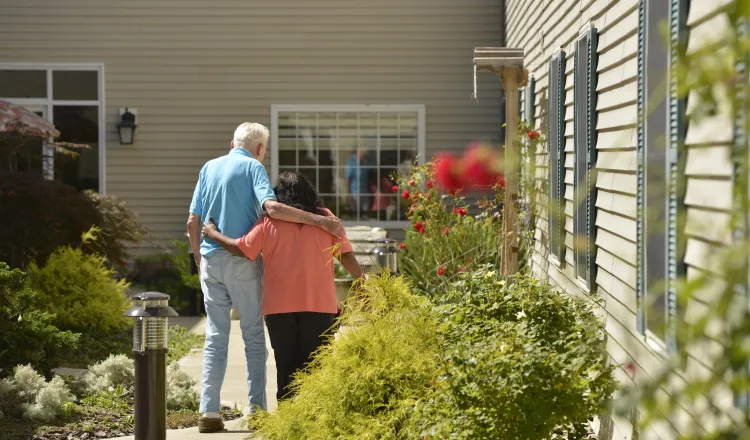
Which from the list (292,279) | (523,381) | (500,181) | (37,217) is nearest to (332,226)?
(292,279)

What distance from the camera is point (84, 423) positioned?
20.5ft

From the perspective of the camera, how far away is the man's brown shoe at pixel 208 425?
597 cm

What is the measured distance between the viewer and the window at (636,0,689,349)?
331 centimetres

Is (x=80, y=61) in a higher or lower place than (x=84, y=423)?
higher

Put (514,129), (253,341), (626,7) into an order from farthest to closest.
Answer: (514,129) < (253,341) < (626,7)

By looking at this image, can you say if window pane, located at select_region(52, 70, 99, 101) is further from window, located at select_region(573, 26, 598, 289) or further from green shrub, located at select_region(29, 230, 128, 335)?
window, located at select_region(573, 26, 598, 289)

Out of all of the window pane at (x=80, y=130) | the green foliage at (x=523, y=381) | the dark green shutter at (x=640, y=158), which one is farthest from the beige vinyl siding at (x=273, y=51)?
the dark green shutter at (x=640, y=158)

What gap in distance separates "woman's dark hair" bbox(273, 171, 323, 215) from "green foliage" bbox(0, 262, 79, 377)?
1.98 meters

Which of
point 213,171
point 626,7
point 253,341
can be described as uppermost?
point 626,7

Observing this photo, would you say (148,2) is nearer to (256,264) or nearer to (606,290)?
(256,264)

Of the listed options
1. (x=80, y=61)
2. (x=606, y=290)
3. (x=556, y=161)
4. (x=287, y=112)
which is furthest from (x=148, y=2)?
(x=606, y=290)

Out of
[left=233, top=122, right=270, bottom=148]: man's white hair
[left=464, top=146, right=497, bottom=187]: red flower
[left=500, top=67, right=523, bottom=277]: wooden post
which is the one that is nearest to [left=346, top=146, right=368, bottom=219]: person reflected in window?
[left=464, top=146, right=497, bottom=187]: red flower

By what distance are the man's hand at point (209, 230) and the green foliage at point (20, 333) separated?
156 cm

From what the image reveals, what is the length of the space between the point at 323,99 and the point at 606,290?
1000 centimetres
